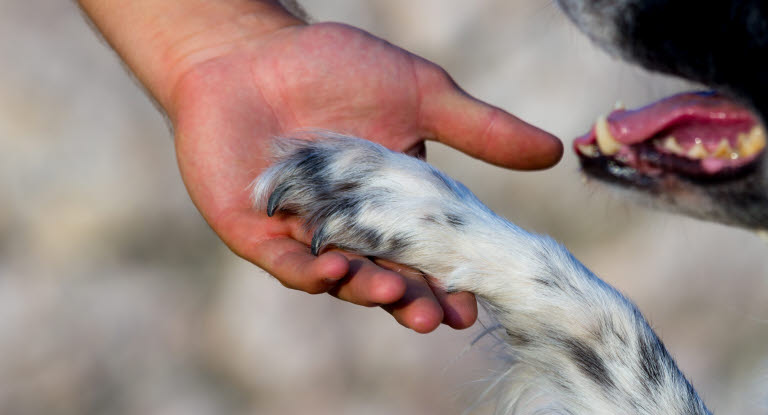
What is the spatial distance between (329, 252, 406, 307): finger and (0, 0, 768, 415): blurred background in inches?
73.6

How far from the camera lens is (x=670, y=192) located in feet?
5.90

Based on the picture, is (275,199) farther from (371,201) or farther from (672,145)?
(672,145)

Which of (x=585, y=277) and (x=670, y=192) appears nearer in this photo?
(x=670, y=192)

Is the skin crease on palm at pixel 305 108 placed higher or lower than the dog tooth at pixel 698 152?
lower

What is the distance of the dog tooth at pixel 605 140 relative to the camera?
1.87 m

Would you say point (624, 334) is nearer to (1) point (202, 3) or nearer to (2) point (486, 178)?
(1) point (202, 3)

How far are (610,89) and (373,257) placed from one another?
7.73 feet

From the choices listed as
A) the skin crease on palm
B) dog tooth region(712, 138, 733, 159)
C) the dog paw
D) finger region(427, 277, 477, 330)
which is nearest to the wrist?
the skin crease on palm

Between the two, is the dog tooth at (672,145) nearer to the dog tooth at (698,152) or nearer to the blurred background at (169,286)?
the dog tooth at (698,152)

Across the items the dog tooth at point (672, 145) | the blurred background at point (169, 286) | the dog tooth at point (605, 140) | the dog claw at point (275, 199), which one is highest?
the dog tooth at point (672, 145)

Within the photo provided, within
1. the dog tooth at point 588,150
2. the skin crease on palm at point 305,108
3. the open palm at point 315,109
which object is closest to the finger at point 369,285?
the skin crease on palm at point 305,108

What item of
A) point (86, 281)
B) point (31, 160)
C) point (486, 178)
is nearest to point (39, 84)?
point (31, 160)

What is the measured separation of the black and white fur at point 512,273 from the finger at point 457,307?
0.08ft

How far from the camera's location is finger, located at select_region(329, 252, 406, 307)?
65.6 inches
